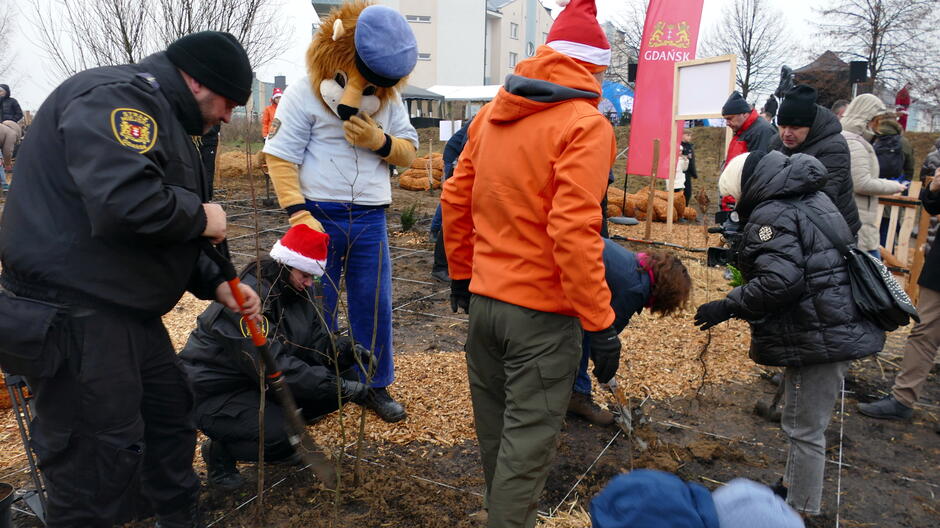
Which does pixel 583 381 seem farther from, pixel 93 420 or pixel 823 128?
pixel 93 420

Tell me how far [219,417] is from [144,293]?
98 centimetres

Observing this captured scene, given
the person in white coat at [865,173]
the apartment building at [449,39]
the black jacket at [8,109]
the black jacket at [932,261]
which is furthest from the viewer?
the apartment building at [449,39]

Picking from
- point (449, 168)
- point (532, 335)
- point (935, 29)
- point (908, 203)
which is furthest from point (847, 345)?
point (935, 29)

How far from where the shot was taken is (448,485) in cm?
301

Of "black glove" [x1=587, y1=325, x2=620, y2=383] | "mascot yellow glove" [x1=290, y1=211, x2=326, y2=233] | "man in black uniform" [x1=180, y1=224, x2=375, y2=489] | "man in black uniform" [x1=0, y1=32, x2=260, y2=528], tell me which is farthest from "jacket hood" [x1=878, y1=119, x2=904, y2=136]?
"man in black uniform" [x1=0, y1=32, x2=260, y2=528]

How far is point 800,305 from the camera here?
2.70m

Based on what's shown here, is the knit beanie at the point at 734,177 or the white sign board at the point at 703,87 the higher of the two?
the white sign board at the point at 703,87

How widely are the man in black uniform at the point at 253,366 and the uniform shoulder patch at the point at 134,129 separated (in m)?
0.92

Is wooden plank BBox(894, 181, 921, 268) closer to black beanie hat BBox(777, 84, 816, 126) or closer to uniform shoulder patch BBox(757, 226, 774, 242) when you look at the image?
black beanie hat BBox(777, 84, 816, 126)

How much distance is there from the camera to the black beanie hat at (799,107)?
3.80 meters

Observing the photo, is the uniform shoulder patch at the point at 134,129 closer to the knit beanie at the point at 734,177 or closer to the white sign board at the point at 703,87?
the knit beanie at the point at 734,177

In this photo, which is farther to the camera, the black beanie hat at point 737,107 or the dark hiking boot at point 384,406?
the black beanie hat at point 737,107

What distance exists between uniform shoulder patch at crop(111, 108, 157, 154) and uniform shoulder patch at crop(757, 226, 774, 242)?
2.37m

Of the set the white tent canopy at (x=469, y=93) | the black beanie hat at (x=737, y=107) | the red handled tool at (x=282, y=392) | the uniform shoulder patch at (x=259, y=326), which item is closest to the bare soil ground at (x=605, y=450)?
the red handled tool at (x=282, y=392)
